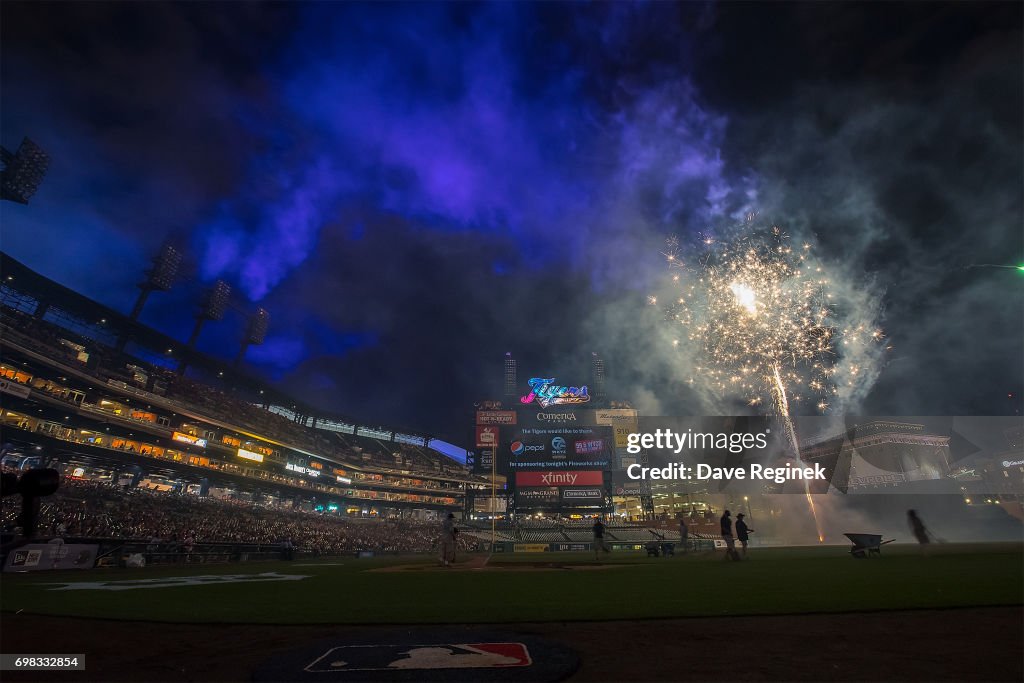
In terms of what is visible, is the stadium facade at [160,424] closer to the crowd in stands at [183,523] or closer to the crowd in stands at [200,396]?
the crowd in stands at [200,396]

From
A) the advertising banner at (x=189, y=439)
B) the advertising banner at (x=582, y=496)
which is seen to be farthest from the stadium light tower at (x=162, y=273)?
the advertising banner at (x=582, y=496)

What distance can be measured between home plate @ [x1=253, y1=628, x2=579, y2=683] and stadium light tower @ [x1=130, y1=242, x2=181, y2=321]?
253 feet

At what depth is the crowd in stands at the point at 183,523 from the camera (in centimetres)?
2969

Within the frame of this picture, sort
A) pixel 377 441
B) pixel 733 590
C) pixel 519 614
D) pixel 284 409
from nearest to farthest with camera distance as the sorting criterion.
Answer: pixel 519 614, pixel 733 590, pixel 284 409, pixel 377 441

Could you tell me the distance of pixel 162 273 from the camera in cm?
6625

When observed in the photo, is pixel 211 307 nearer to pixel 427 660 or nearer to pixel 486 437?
pixel 486 437

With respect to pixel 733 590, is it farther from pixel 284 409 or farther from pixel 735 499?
pixel 284 409

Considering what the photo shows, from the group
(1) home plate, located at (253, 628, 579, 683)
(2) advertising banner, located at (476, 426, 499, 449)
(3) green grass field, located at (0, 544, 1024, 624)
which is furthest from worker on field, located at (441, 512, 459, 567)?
(2) advertising banner, located at (476, 426, 499, 449)

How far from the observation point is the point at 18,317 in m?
45.2

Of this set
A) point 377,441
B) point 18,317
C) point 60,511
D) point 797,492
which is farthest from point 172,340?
point 797,492

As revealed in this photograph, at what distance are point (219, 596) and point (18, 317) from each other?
55.0 meters

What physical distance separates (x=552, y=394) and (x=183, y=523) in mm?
49458

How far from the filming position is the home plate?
4117mm

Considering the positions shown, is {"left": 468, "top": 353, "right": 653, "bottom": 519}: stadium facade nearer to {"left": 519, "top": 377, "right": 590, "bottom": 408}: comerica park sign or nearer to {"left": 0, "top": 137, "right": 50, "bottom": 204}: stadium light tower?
{"left": 519, "top": 377, "right": 590, "bottom": 408}: comerica park sign
